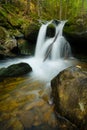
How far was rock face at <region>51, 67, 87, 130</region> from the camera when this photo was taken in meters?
4.65

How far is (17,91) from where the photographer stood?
6973mm

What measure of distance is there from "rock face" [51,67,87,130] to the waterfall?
6.04m

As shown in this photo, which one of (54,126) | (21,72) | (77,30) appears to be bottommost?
(54,126)

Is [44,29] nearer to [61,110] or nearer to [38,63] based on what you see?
[38,63]

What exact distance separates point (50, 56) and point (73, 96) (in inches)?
276

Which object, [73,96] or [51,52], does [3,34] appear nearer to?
[51,52]

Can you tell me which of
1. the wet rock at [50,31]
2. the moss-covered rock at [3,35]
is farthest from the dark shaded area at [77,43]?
the moss-covered rock at [3,35]

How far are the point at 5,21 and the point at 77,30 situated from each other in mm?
5625

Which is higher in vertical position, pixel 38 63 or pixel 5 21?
pixel 5 21

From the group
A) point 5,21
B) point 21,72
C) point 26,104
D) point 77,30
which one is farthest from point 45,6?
point 26,104

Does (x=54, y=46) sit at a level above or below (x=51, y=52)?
above

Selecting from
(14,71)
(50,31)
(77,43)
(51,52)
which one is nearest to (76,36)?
(77,43)

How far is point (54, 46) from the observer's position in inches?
478

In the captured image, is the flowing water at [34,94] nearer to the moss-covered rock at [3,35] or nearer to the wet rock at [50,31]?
the wet rock at [50,31]
